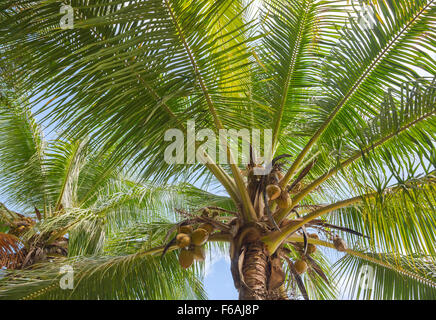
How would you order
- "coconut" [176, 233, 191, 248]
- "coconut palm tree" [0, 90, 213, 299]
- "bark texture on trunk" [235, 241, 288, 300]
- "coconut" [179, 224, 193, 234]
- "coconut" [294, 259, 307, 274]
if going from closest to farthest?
"bark texture on trunk" [235, 241, 288, 300]
"coconut" [176, 233, 191, 248]
"coconut" [179, 224, 193, 234]
"coconut" [294, 259, 307, 274]
"coconut palm tree" [0, 90, 213, 299]

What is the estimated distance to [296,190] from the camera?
11.8ft

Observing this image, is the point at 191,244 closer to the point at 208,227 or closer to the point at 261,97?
the point at 208,227

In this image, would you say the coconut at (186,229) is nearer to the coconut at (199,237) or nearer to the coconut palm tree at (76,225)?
the coconut at (199,237)

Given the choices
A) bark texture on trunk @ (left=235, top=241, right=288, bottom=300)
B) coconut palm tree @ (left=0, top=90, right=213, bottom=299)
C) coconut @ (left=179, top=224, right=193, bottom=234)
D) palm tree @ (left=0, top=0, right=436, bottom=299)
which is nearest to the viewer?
palm tree @ (left=0, top=0, right=436, bottom=299)

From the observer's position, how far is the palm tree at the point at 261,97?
2.66m

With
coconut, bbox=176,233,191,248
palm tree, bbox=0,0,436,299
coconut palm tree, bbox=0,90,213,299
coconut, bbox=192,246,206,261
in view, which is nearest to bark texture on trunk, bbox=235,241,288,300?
palm tree, bbox=0,0,436,299

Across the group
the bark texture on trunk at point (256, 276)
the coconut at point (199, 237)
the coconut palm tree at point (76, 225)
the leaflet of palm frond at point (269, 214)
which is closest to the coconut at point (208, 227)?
the coconut at point (199, 237)

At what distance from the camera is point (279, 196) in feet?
10.6

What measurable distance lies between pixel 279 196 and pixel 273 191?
0.35 feet

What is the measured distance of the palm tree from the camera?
2.66 m

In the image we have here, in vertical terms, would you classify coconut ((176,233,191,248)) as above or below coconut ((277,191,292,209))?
below

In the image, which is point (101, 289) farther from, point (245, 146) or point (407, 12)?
point (407, 12)

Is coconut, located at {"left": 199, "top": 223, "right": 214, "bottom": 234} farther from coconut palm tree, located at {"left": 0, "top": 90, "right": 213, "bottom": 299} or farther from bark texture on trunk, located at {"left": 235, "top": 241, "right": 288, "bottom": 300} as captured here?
coconut palm tree, located at {"left": 0, "top": 90, "right": 213, "bottom": 299}

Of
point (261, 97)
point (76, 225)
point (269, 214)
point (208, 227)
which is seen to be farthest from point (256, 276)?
point (76, 225)
